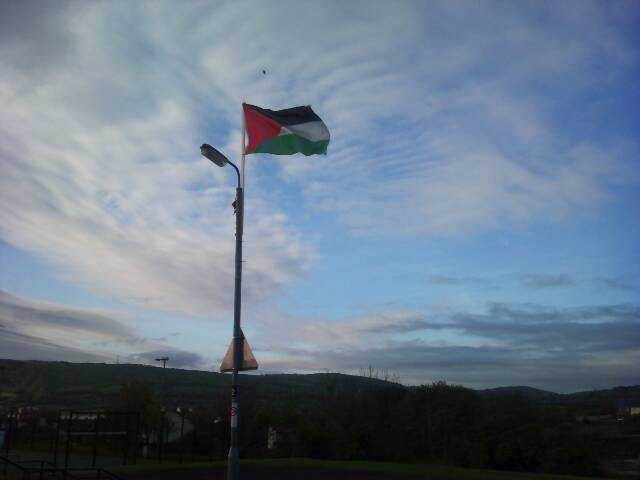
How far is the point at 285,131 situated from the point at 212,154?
2.19 m

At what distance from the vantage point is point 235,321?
1088 cm

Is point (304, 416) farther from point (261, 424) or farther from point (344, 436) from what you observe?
point (344, 436)

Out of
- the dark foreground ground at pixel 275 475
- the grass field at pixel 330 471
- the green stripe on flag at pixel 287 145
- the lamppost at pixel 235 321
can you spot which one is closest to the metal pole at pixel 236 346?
the lamppost at pixel 235 321

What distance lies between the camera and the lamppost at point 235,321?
10.2 metres

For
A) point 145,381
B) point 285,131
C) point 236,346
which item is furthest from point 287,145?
point 145,381

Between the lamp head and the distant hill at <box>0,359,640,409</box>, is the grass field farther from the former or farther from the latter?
the distant hill at <box>0,359,640,409</box>

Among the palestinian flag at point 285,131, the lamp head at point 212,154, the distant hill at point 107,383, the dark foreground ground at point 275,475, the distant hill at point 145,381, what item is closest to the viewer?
the lamp head at point 212,154

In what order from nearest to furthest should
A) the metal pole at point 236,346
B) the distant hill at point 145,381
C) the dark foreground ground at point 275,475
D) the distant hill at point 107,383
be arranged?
the metal pole at point 236,346, the dark foreground ground at point 275,475, the distant hill at point 145,381, the distant hill at point 107,383

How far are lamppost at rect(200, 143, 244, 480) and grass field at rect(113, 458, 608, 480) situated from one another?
41.2 feet

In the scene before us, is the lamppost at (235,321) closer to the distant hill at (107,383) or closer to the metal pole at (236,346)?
the metal pole at (236,346)

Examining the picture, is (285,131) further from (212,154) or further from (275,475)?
(275,475)

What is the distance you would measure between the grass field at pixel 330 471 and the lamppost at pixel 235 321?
41.2 ft

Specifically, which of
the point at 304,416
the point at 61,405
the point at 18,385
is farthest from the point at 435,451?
the point at 18,385

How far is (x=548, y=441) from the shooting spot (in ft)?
103
